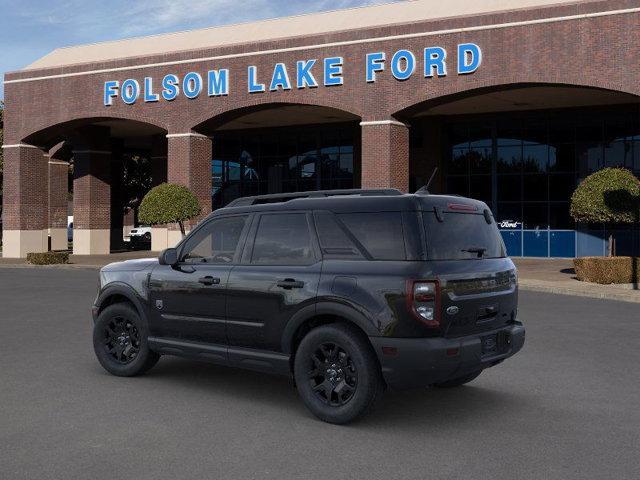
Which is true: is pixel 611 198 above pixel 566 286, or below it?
above

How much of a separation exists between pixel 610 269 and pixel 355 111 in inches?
460

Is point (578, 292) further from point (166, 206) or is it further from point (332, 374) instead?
point (166, 206)

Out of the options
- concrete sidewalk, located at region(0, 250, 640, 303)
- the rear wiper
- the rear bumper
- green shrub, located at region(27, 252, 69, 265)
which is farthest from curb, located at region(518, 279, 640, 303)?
green shrub, located at region(27, 252, 69, 265)

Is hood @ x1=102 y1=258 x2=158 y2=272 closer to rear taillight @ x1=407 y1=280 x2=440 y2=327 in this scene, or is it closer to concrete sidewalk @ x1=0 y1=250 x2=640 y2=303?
rear taillight @ x1=407 y1=280 x2=440 y2=327

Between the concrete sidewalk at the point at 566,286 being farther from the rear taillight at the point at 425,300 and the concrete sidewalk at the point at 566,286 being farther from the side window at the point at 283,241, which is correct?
the rear taillight at the point at 425,300

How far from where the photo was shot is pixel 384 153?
27656mm

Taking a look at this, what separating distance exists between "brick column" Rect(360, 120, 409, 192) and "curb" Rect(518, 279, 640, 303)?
872cm

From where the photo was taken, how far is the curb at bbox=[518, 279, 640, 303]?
56.5 feet

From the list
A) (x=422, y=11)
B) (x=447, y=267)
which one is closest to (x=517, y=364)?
(x=447, y=267)

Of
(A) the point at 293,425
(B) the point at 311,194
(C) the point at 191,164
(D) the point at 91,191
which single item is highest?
(C) the point at 191,164

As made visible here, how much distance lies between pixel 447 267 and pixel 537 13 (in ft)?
70.3

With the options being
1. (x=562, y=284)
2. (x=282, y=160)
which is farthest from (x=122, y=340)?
(x=282, y=160)

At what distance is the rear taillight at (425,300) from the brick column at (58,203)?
37.5 metres

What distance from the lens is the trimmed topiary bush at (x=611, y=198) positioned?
70.9ft
